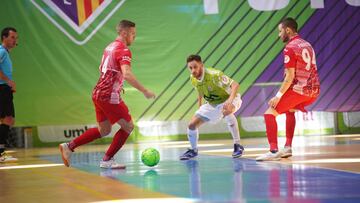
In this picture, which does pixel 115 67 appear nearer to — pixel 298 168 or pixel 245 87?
pixel 298 168

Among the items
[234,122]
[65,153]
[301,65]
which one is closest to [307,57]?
[301,65]

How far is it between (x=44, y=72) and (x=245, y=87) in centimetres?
495

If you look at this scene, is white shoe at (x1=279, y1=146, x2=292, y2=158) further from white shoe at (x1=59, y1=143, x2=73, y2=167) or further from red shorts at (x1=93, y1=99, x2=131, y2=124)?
white shoe at (x1=59, y1=143, x2=73, y2=167)

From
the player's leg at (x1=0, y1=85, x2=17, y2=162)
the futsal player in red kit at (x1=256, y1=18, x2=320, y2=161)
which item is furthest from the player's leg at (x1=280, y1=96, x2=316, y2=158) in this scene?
the player's leg at (x1=0, y1=85, x2=17, y2=162)

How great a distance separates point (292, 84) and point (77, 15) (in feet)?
26.3

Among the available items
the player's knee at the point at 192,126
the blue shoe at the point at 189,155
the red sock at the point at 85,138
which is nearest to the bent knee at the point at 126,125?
the red sock at the point at 85,138

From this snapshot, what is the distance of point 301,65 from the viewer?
780cm

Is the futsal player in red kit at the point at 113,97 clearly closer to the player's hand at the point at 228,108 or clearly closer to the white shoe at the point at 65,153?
the white shoe at the point at 65,153

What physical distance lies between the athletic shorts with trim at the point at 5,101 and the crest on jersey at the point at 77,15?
191 inches

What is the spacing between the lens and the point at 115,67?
745 centimetres

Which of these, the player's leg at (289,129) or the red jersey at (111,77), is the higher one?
the red jersey at (111,77)

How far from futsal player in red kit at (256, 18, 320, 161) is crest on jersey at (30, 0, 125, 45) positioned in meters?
7.54

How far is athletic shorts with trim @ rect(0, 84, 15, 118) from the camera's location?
9.84m

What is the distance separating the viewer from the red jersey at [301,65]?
775 centimetres
